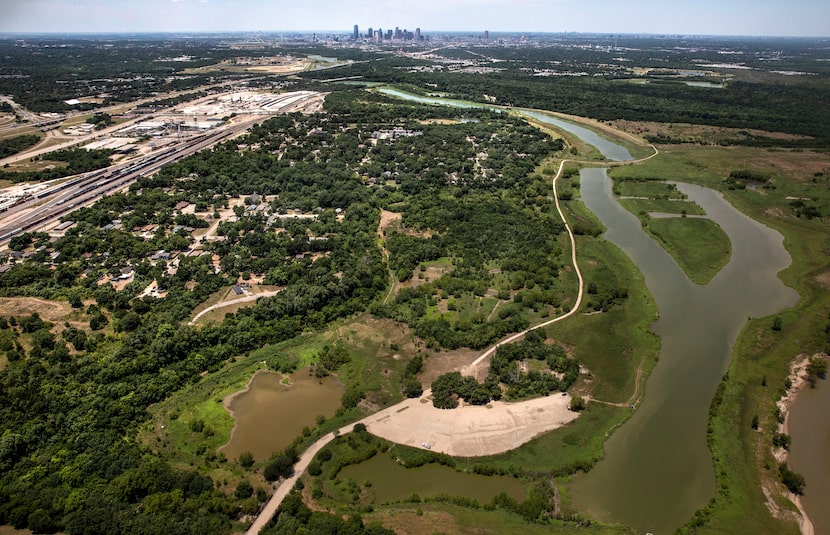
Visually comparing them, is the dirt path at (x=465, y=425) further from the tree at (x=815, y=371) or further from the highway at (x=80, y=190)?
the highway at (x=80, y=190)

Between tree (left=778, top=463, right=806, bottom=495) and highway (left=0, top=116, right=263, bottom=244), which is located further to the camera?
highway (left=0, top=116, right=263, bottom=244)

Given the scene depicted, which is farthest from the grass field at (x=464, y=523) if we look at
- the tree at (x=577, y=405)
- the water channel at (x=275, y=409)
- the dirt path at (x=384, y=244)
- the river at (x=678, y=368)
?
the dirt path at (x=384, y=244)

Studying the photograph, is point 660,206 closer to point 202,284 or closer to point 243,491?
point 202,284

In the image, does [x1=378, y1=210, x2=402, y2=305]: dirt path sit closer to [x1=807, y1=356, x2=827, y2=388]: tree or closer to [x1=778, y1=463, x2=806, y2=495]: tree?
[x1=778, y1=463, x2=806, y2=495]: tree

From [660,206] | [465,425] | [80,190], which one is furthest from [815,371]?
[80,190]

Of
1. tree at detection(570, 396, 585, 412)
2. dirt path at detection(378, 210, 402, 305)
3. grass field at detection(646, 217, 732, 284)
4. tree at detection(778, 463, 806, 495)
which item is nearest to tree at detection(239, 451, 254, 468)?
dirt path at detection(378, 210, 402, 305)

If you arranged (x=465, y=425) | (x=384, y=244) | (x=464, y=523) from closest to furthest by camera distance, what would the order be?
(x=464, y=523) → (x=465, y=425) → (x=384, y=244)
